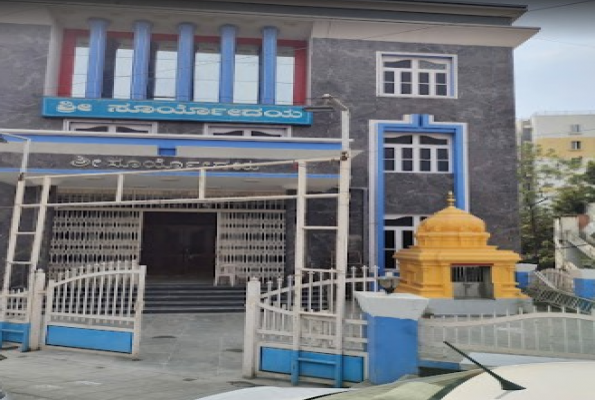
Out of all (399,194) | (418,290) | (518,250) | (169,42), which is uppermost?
(169,42)

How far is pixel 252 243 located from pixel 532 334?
10.3 m

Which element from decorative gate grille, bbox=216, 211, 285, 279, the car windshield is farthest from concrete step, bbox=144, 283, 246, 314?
the car windshield

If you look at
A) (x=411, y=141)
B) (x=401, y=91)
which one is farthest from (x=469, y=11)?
(x=411, y=141)

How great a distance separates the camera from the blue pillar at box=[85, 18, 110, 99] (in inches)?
603

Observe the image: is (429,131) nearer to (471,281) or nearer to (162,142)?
(471,281)

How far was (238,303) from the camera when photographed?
13.0 metres

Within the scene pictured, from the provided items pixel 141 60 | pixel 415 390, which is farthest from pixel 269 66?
pixel 415 390

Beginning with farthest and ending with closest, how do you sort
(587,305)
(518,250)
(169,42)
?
(169,42)
(518,250)
(587,305)

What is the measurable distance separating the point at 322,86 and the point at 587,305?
1026 cm

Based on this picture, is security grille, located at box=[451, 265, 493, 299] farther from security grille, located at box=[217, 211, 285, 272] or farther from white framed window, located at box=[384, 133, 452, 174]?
security grille, located at box=[217, 211, 285, 272]

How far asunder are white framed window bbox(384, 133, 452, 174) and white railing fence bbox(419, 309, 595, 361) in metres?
10.7

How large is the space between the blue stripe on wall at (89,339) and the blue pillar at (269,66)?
10.0m

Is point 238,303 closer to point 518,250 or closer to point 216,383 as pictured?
point 216,383

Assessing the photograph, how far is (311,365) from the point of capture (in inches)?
233
